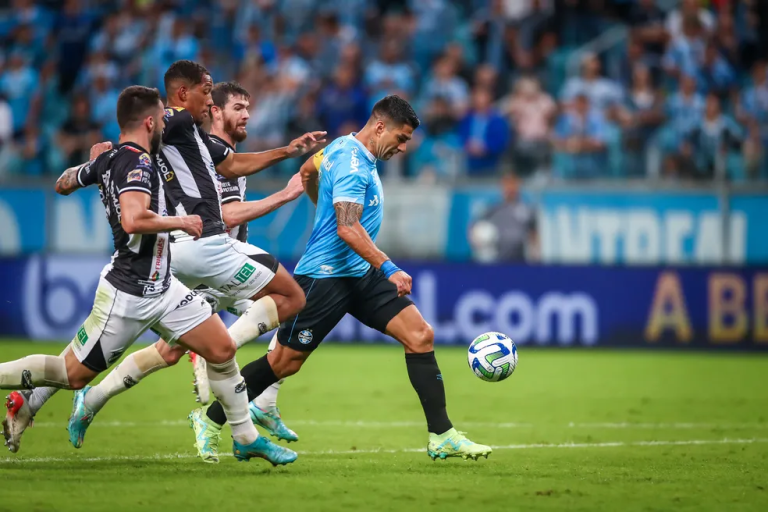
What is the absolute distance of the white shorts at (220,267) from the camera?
8039mm

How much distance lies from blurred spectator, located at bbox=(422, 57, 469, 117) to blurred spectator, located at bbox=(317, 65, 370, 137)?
1152 millimetres

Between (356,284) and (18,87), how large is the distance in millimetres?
13350

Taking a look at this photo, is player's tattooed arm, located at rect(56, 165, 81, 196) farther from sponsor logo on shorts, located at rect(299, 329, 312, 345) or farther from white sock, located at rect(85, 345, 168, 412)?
sponsor logo on shorts, located at rect(299, 329, 312, 345)

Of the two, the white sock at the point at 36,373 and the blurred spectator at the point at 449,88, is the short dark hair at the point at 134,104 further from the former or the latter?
the blurred spectator at the point at 449,88

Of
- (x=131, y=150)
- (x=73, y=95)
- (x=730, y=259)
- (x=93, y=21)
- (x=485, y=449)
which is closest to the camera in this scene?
(x=131, y=150)

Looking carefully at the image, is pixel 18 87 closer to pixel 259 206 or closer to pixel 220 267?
pixel 259 206

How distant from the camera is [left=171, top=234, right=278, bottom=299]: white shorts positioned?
26.4ft

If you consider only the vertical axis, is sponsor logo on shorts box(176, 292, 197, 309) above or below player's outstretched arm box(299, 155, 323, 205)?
below

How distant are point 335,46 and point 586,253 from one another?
6.06m

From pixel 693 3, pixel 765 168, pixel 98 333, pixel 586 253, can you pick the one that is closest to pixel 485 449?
pixel 98 333

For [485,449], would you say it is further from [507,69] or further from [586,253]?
[507,69]

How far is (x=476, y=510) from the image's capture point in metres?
6.06

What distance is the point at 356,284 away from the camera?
815 centimetres

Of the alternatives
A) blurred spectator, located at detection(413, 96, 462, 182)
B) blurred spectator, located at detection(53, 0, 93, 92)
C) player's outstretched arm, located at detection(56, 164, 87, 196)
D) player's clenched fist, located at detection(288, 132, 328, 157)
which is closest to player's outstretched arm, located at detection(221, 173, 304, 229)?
player's clenched fist, located at detection(288, 132, 328, 157)
